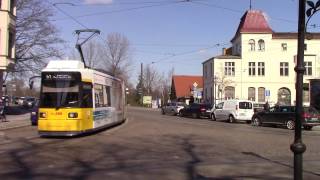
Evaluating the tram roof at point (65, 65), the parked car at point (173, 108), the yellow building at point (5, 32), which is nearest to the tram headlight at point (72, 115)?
the tram roof at point (65, 65)

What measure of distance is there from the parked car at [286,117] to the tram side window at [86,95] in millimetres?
15007

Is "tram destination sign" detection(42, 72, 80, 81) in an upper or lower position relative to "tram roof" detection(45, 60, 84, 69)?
lower

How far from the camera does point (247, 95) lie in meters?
83.5

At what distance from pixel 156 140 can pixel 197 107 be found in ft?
105

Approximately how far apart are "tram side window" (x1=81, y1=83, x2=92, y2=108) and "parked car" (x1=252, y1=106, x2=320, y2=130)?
49.2ft

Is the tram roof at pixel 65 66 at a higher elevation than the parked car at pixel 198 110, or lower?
higher

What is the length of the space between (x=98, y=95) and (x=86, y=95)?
81.4 inches

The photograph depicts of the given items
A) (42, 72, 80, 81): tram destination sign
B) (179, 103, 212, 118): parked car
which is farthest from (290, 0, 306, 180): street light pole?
(179, 103, 212, 118): parked car

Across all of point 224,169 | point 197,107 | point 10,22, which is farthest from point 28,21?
point 224,169

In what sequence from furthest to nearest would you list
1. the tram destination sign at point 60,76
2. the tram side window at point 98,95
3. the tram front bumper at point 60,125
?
the tram side window at point 98,95 < the tram destination sign at point 60,76 < the tram front bumper at point 60,125

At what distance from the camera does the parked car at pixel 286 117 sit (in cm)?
3506

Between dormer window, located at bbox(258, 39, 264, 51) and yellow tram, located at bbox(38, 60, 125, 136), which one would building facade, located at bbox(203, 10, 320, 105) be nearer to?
dormer window, located at bbox(258, 39, 264, 51)

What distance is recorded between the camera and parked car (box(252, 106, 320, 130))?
35.1 m

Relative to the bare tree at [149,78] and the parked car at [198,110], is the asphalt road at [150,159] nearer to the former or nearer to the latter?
the parked car at [198,110]
